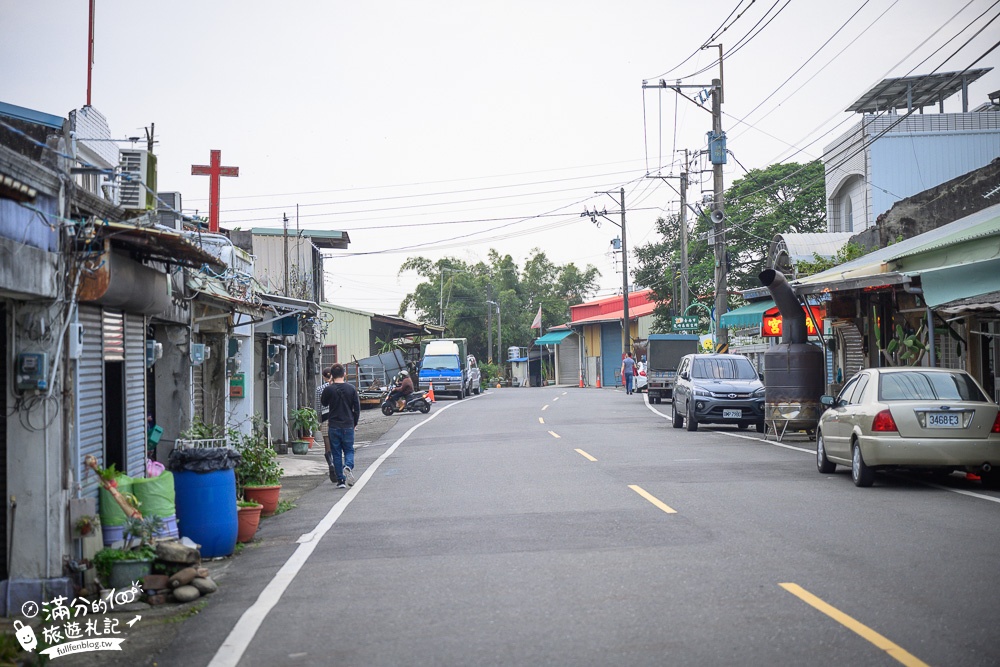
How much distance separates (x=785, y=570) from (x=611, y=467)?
8.04 m

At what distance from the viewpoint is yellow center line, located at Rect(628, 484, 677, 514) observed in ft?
36.1

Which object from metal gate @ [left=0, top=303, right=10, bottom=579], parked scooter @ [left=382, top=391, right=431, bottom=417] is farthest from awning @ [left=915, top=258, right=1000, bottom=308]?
parked scooter @ [left=382, top=391, right=431, bottom=417]

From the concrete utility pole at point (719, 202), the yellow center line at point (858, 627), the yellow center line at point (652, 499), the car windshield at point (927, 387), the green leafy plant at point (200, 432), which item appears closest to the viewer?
the yellow center line at point (858, 627)

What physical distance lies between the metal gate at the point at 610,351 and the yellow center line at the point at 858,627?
64.3 metres

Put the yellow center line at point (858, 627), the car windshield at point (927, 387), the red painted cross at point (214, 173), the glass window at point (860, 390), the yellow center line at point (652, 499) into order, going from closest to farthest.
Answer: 1. the yellow center line at point (858, 627)
2. the yellow center line at point (652, 499)
3. the car windshield at point (927, 387)
4. the glass window at point (860, 390)
5. the red painted cross at point (214, 173)

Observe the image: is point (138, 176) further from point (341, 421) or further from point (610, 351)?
point (610, 351)

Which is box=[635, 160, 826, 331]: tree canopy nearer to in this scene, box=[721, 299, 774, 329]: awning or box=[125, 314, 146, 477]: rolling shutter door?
box=[721, 299, 774, 329]: awning

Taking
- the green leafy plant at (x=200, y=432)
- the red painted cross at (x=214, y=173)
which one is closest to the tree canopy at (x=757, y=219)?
the red painted cross at (x=214, y=173)

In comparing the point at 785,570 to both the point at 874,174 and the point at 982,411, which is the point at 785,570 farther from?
the point at 874,174

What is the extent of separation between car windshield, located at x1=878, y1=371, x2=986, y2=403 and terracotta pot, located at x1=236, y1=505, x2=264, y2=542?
784 centimetres

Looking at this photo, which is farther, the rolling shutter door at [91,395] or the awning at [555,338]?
the awning at [555,338]

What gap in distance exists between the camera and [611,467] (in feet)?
51.5

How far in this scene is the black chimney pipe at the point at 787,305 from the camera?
2100cm

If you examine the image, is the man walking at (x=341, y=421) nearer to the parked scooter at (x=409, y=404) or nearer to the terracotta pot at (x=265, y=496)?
the terracotta pot at (x=265, y=496)
